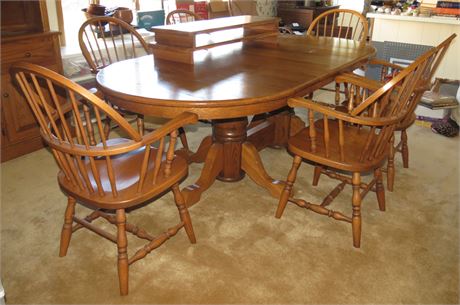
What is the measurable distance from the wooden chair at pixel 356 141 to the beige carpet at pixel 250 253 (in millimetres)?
139

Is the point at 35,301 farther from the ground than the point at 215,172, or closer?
closer

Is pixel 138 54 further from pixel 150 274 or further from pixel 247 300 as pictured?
A: pixel 247 300

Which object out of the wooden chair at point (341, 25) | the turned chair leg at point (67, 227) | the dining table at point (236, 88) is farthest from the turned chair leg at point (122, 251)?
the wooden chair at point (341, 25)

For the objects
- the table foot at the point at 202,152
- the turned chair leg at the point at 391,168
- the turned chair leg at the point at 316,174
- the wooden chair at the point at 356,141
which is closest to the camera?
the wooden chair at the point at 356,141

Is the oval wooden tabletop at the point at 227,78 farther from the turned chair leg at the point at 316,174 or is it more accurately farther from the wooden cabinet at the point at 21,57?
the wooden cabinet at the point at 21,57

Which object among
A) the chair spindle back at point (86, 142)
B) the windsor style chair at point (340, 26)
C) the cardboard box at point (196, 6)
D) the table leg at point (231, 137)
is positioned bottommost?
the table leg at point (231, 137)

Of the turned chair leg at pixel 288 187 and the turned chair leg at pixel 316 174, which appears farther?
the turned chair leg at pixel 316 174

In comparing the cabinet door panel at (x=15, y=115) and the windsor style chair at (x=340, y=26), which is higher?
the windsor style chair at (x=340, y=26)

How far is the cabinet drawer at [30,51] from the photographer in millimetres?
2523

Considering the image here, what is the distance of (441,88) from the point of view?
3.55 m

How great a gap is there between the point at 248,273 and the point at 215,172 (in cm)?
70

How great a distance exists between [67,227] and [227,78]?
3.23ft

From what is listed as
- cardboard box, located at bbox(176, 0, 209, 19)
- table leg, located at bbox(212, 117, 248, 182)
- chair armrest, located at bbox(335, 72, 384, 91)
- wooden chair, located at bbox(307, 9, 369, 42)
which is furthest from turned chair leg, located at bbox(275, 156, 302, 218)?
cardboard box, located at bbox(176, 0, 209, 19)

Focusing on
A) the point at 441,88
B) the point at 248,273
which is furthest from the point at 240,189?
the point at 441,88
